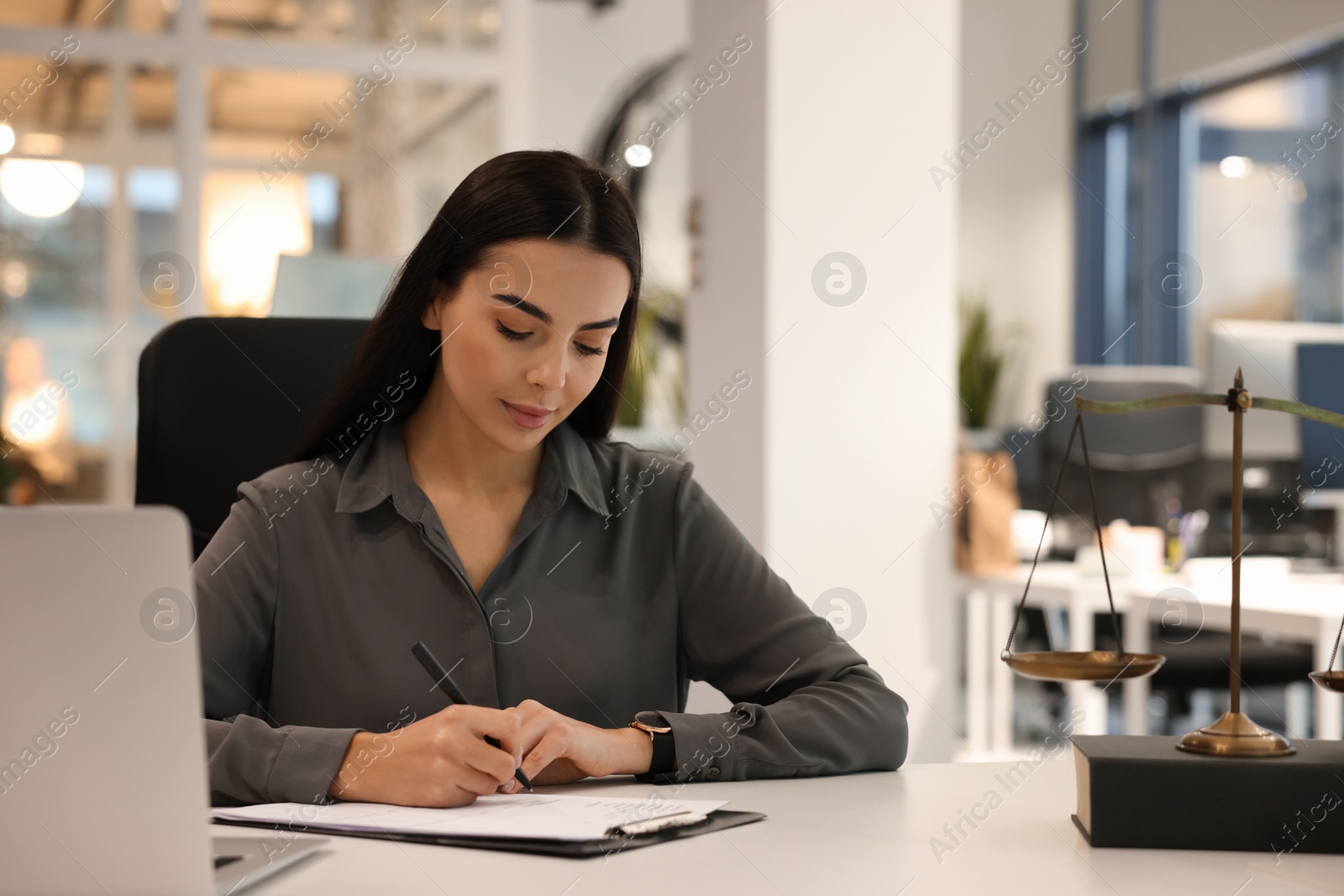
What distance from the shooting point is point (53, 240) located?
5.14m

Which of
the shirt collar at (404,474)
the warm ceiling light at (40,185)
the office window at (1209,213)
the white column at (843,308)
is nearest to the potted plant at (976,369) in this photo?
the office window at (1209,213)

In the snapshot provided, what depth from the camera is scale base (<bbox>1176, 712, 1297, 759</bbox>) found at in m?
0.99

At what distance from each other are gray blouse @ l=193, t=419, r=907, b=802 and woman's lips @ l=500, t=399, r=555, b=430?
117mm

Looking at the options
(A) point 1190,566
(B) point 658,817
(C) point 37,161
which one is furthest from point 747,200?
(C) point 37,161

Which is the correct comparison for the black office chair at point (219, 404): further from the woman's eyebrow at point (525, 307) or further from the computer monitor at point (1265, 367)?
the computer monitor at point (1265, 367)

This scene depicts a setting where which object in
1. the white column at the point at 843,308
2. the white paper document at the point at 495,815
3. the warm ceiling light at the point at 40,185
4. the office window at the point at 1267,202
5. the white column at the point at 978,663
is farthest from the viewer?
the office window at the point at 1267,202

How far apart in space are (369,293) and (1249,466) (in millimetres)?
2558

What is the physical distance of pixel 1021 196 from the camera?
23.1ft

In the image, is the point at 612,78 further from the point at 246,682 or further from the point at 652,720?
the point at 652,720

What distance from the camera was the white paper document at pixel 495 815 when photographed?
3.12 ft

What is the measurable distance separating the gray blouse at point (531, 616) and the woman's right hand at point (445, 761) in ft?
0.72

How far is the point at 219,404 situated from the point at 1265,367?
2.86 metres

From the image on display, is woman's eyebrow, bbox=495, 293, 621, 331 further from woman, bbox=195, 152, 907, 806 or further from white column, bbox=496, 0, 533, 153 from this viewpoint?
white column, bbox=496, 0, 533, 153

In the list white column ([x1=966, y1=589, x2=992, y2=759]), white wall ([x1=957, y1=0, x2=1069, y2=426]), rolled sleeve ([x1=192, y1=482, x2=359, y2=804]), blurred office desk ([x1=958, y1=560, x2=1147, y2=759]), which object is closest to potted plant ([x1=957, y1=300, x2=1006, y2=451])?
white wall ([x1=957, y1=0, x2=1069, y2=426])
